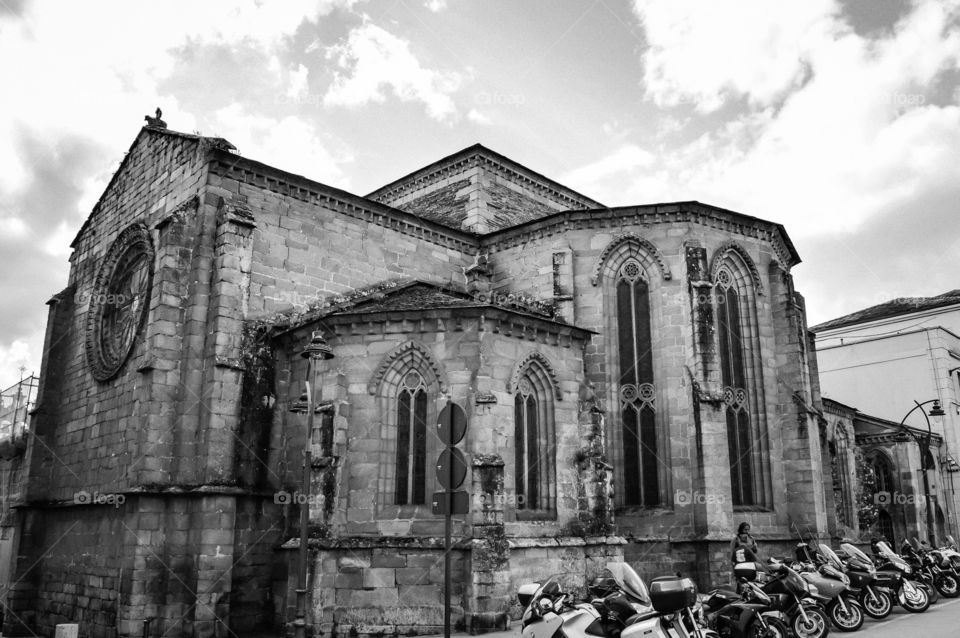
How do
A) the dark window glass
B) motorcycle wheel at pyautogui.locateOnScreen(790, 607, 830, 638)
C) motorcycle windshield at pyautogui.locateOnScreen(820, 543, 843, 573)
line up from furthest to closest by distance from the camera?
the dark window glass
motorcycle windshield at pyautogui.locateOnScreen(820, 543, 843, 573)
motorcycle wheel at pyautogui.locateOnScreen(790, 607, 830, 638)

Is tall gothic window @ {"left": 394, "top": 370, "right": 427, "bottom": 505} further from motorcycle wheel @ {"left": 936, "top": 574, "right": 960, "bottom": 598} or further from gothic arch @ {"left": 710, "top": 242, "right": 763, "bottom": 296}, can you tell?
motorcycle wheel @ {"left": 936, "top": 574, "right": 960, "bottom": 598}

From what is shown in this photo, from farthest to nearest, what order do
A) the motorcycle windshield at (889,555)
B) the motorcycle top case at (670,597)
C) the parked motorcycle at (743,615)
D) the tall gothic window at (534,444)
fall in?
1. the tall gothic window at (534,444)
2. the motorcycle windshield at (889,555)
3. the parked motorcycle at (743,615)
4. the motorcycle top case at (670,597)

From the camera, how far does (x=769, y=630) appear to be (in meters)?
10.8

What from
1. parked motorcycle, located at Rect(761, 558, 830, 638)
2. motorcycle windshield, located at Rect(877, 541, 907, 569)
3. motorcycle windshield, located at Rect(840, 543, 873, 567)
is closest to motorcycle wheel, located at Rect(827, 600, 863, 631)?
parked motorcycle, located at Rect(761, 558, 830, 638)

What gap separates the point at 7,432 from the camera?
3522 cm

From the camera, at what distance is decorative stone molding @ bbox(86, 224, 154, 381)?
1952 cm

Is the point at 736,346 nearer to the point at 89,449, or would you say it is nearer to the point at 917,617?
the point at 917,617

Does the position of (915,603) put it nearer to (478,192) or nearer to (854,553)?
(854,553)

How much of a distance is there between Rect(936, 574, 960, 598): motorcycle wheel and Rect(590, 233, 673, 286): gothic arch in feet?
32.7

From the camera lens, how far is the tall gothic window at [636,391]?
20141 mm

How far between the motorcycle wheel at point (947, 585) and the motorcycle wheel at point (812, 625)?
24.3 ft

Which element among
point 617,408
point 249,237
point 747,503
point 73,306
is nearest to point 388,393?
point 249,237

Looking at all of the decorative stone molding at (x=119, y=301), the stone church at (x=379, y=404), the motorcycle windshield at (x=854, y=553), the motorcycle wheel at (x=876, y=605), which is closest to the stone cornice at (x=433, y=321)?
the stone church at (x=379, y=404)

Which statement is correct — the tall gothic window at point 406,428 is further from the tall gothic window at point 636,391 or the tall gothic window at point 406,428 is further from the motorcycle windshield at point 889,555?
the motorcycle windshield at point 889,555
